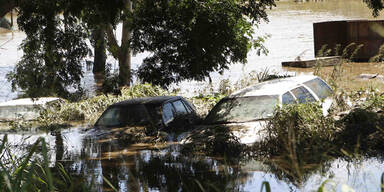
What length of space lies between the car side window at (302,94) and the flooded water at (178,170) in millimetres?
2801

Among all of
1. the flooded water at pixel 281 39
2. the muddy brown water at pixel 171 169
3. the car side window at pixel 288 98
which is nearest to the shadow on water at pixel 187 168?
the muddy brown water at pixel 171 169

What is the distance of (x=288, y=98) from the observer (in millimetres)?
12414

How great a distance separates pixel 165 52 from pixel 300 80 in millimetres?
5341

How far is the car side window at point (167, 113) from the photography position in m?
13.4

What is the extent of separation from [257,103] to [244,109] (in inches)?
12.8

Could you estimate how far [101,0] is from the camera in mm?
10781

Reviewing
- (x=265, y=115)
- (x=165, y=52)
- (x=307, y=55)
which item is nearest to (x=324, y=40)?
(x=307, y=55)

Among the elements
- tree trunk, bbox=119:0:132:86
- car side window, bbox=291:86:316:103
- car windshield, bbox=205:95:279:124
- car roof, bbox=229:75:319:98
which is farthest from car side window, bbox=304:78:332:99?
tree trunk, bbox=119:0:132:86

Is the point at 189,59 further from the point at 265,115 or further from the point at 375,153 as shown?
the point at 375,153

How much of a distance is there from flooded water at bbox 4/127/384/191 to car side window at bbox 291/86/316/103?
2.80 meters

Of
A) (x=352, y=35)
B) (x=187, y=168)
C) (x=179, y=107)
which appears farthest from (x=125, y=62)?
(x=352, y=35)

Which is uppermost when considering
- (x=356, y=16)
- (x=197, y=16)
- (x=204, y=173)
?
(x=356, y=16)

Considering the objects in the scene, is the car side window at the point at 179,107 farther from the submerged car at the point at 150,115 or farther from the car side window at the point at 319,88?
the car side window at the point at 319,88

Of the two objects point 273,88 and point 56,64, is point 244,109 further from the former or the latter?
point 56,64
